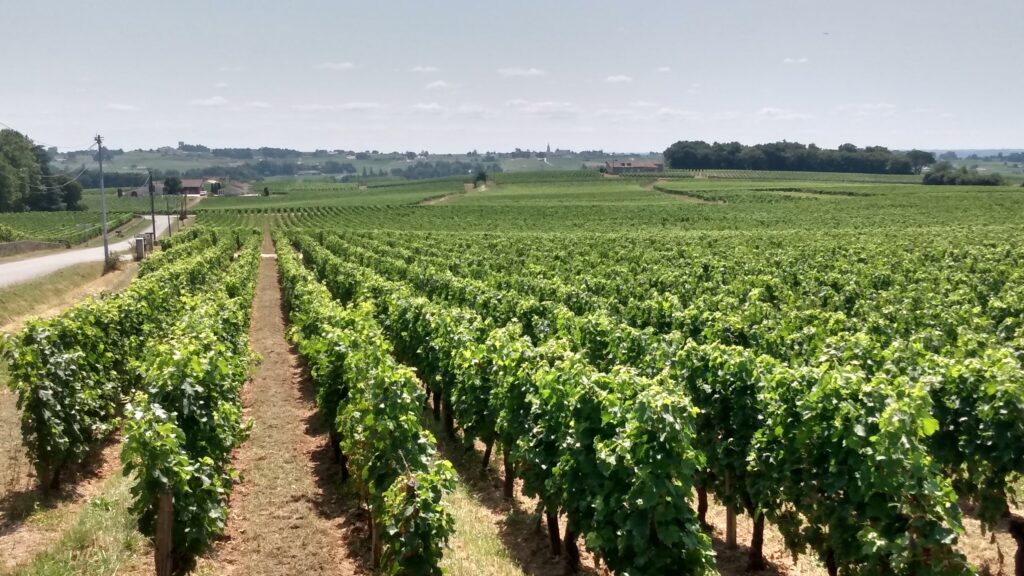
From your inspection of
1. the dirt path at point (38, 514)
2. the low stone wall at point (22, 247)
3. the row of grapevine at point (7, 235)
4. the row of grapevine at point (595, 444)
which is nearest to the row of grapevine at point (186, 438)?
the dirt path at point (38, 514)

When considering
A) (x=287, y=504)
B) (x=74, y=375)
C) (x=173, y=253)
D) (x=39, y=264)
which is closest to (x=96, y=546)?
(x=287, y=504)

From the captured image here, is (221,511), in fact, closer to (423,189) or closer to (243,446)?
(243,446)

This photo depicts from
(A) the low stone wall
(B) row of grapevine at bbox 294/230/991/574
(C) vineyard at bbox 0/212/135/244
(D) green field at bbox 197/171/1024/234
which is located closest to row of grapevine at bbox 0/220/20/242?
(C) vineyard at bbox 0/212/135/244

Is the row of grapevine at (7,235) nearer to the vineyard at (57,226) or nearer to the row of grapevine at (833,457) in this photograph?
the vineyard at (57,226)

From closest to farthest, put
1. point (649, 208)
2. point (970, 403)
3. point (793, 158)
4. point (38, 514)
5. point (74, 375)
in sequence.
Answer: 1. point (970, 403)
2. point (38, 514)
3. point (74, 375)
4. point (649, 208)
5. point (793, 158)

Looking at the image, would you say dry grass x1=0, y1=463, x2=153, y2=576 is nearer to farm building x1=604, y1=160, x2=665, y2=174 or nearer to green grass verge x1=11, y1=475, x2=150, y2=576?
green grass verge x1=11, y1=475, x2=150, y2=576

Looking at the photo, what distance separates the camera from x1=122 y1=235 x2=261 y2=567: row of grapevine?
8.09m

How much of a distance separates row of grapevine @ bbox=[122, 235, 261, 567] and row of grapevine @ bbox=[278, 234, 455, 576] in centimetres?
176

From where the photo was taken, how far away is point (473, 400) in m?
11.7

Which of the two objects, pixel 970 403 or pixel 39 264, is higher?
pixel 970 403

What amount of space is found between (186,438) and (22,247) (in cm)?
5512

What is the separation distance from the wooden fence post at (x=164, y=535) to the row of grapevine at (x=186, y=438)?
118 millimetres

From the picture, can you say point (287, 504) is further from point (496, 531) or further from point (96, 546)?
point (496, 531)

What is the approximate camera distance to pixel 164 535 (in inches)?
309
